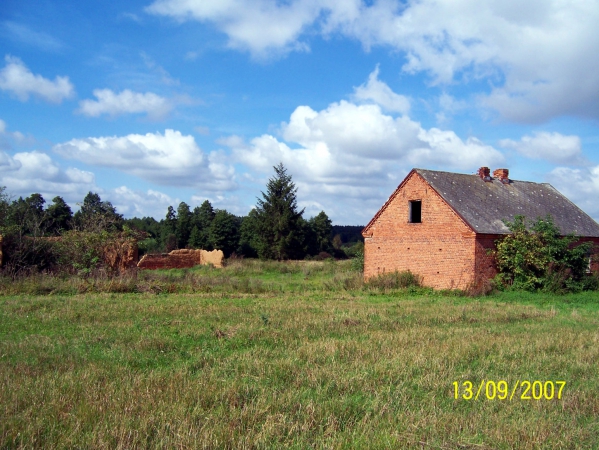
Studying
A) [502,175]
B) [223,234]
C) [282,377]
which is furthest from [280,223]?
[282,377]

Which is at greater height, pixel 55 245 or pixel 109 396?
pixel 55 245

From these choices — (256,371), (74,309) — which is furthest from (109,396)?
(74,309)

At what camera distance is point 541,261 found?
23781 millimetres

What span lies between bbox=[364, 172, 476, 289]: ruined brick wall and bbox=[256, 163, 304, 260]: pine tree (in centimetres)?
3018

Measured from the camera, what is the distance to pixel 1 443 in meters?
4.91

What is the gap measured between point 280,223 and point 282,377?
5139cm

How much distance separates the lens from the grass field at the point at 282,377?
5379 millimetres

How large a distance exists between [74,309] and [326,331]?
7.11 metres

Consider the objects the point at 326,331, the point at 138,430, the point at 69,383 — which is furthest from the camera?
the point at 326,331

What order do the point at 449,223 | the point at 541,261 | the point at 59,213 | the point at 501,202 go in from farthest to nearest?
the point at 59,213, the point at 501,202, the point at 449,223, the point at 541,261

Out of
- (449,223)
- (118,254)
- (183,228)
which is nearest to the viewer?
(118,254)

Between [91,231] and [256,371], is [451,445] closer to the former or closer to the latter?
[256,371]

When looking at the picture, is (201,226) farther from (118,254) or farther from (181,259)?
(118,254)

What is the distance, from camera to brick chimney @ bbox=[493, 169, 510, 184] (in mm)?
31766
